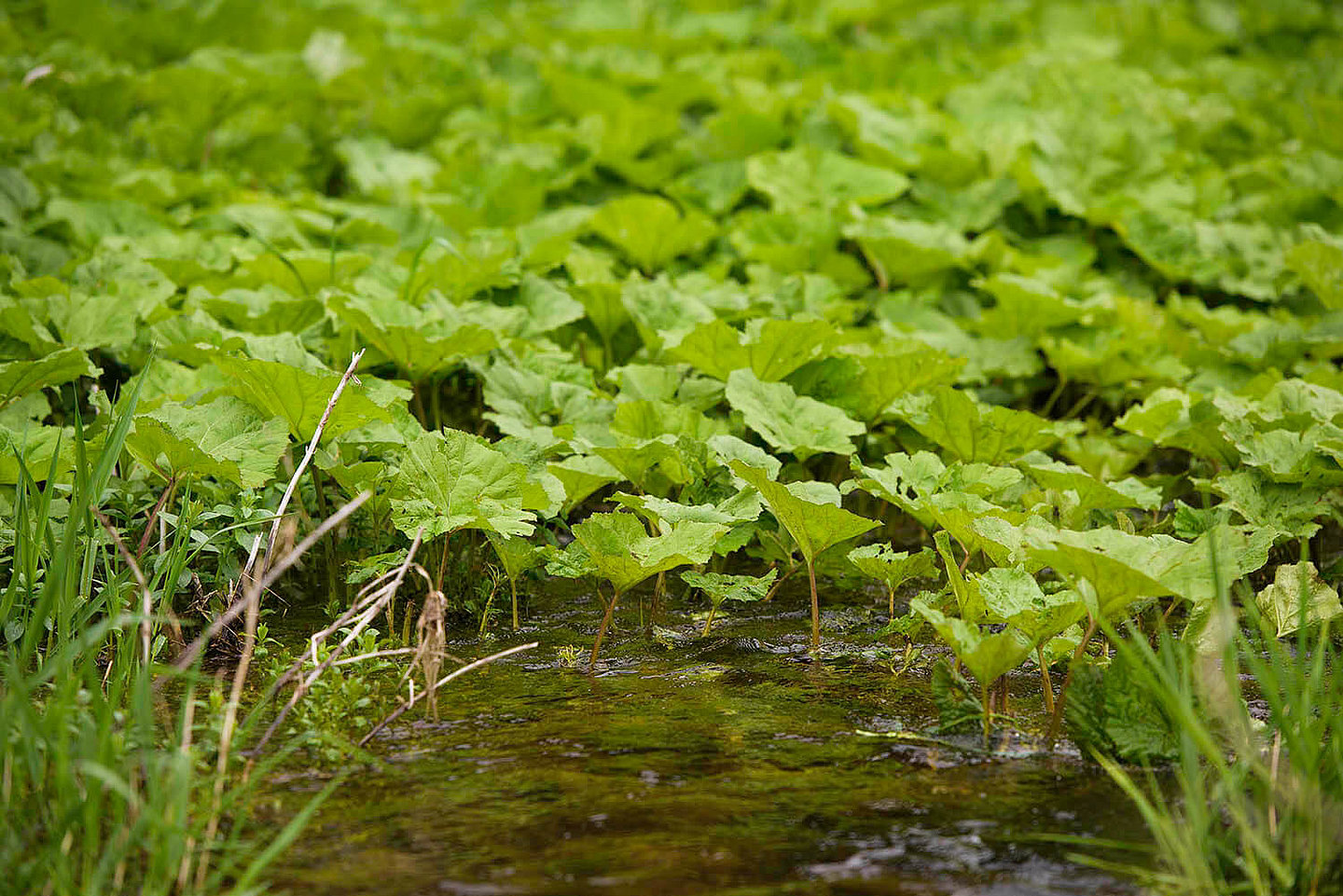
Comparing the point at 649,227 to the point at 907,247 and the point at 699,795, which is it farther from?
the point at 699,795

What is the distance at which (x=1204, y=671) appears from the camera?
196cm

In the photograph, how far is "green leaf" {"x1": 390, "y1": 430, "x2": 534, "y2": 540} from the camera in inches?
86.6

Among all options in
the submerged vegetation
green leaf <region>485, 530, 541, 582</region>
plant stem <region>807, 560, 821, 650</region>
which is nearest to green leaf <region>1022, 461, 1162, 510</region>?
the submerged vegetation

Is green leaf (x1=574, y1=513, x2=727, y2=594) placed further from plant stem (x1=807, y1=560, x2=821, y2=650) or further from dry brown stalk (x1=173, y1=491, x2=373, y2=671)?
dry brown stalk (x1=173, y1=491, x2=373, y2=671)

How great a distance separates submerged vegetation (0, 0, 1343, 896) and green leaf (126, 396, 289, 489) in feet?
0.03

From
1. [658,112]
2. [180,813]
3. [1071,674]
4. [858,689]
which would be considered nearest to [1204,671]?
[1071,674]

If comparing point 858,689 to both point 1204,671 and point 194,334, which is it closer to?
point 1204,671

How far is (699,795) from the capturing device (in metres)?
1.69

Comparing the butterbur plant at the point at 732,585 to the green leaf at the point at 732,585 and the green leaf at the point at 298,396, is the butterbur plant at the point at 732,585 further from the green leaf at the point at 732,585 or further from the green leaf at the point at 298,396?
the green leaf at the point at 298,396

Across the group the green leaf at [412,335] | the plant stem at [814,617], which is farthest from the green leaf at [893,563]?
the green leaf at [412,335]

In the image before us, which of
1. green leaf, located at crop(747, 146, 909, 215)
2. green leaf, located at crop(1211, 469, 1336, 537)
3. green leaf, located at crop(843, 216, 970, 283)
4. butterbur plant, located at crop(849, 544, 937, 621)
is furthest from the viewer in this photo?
green leaf, located at crop(747, 146, 909, 215)

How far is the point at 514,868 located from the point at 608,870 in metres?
0.12

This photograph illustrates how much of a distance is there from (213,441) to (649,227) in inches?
78.7

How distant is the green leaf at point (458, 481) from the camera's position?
86.6 inches
